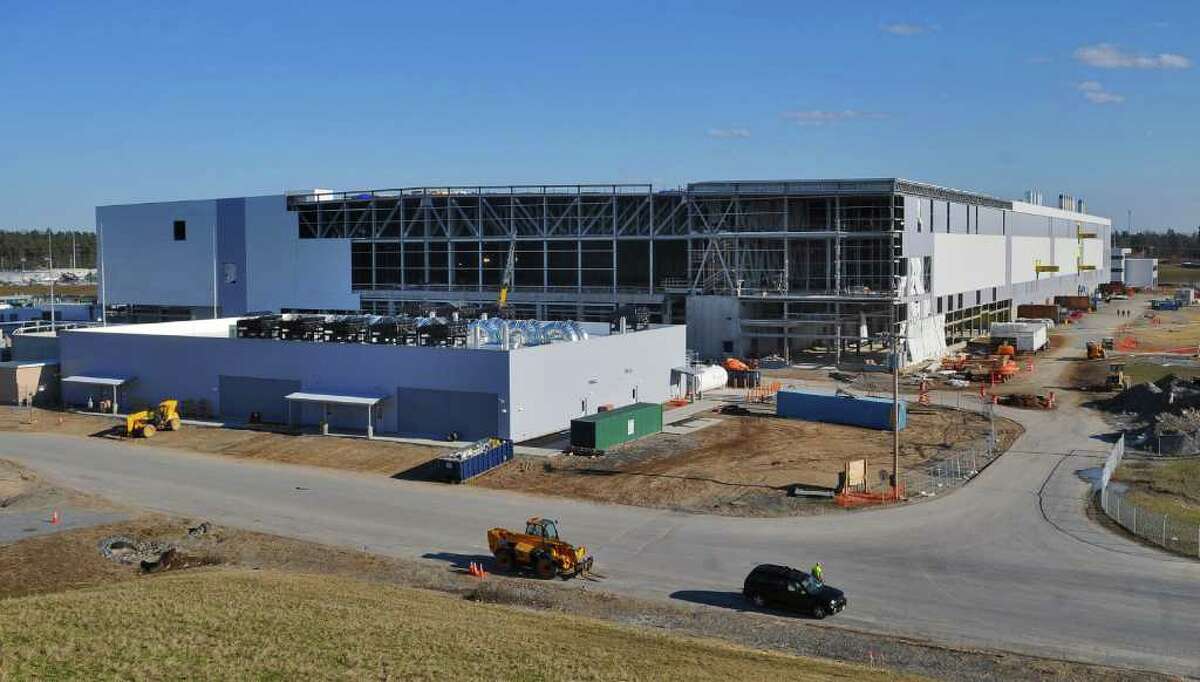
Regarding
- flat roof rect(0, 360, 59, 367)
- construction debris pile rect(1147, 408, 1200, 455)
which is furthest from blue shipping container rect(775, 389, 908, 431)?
flat roof rect(0, 360, 59, 367)

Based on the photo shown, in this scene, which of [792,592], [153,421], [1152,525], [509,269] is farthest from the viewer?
[509,269]

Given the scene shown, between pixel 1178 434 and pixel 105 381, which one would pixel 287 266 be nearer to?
pixel 105 381

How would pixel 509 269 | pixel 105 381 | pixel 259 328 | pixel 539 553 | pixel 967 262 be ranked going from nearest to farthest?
pixel 539 553 < pixel 259 328 < pixel 105 381 < pixel 509 269 < pixel 967 262

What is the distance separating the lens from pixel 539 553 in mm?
31016

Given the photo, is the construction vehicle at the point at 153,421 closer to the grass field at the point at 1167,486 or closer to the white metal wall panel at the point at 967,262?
the grass field at the point at 1167,486

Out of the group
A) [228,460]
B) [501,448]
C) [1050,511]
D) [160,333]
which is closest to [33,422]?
[160,333]

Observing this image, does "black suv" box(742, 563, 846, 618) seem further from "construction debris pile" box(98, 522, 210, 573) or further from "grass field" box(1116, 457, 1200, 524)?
"construction debris pile" box(98, 522, 210, 573)

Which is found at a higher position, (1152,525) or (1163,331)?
(1163,331)

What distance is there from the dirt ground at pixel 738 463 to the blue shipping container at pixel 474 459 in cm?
54

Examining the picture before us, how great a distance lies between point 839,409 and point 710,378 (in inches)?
529

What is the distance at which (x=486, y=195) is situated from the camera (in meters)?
95.4

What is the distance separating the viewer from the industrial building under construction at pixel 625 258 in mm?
84000

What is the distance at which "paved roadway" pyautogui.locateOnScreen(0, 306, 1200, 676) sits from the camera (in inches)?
1041

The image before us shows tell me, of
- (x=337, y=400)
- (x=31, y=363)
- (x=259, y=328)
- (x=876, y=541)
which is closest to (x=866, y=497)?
(x=876, y=541)
